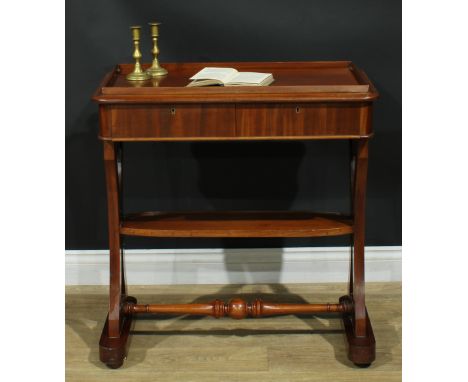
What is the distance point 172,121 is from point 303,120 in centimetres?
43

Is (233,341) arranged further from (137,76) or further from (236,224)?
(137,76)

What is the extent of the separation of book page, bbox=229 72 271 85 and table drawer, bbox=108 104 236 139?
4.3 inches

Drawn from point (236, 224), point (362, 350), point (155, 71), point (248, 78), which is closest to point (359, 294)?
point (362, 350)

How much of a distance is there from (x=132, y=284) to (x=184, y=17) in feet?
3.85

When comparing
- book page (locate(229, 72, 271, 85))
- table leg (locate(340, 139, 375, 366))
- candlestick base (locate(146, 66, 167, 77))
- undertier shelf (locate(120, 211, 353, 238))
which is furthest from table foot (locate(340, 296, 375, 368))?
candlestick base (locate(146, 66, 167, 77))

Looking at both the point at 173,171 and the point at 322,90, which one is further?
the point at 173,171

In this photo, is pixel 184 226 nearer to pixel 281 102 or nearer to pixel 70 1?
pixel 281 102

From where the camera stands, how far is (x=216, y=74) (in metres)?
2.74

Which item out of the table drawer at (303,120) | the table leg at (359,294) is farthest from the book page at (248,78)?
the table leg at (359,294)

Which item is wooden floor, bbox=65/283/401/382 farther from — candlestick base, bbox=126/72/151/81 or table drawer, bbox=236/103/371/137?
candlestick base, bbox=126/72/151/81

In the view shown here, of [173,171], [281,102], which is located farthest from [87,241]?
[281,102]

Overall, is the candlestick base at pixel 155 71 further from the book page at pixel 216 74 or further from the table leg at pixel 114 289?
A: the table leg at pixel 114 289

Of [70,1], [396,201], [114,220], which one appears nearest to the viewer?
[114,220]

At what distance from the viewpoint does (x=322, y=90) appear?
2.59 metres
